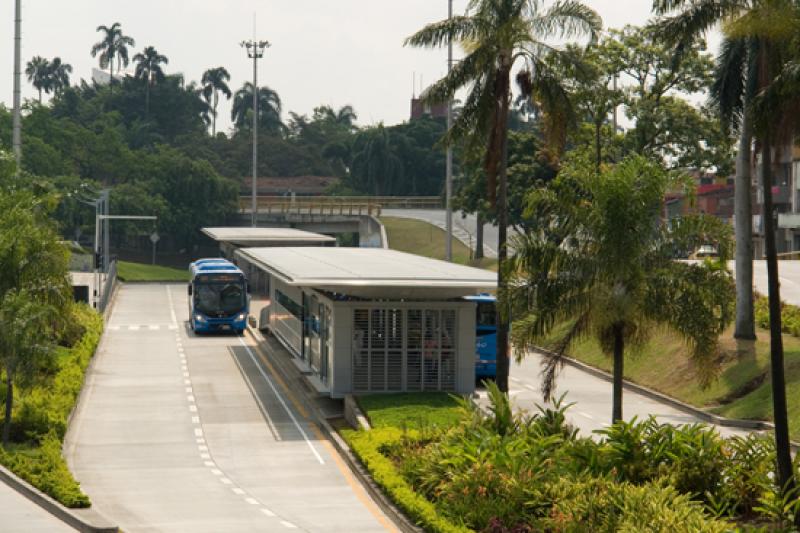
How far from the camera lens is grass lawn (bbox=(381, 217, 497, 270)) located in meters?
96.5

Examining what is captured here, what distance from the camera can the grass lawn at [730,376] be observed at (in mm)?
36312

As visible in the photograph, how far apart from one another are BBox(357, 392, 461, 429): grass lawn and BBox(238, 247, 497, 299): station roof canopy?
8.78 ft

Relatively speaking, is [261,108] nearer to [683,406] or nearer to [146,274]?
[146,274]

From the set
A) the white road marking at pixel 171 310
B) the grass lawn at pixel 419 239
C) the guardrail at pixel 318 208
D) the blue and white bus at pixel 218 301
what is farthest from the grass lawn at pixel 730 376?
the guardrail at pixel 318 208

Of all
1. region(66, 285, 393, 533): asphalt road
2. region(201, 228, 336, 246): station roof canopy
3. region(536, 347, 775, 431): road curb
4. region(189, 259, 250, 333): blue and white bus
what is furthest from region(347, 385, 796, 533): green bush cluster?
region(201, 228, 336, 246): station roof canopy

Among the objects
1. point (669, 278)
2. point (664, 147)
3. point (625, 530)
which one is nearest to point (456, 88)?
point (669, 278)

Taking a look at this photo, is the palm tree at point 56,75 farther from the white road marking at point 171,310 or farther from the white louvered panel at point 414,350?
the white louvered panel at point 414,350

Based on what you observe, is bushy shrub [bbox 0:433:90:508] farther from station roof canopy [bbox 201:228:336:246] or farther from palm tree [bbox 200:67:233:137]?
palm tree [bbox 200:67:233:137]

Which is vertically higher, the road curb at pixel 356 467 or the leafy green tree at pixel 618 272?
the leafy green tree at pixel 618 272

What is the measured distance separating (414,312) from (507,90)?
645 centimetres

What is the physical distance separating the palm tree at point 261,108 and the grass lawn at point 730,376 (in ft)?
482

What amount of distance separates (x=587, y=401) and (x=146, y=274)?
62954 millimetres

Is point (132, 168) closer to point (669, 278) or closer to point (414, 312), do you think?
point (414, 312)

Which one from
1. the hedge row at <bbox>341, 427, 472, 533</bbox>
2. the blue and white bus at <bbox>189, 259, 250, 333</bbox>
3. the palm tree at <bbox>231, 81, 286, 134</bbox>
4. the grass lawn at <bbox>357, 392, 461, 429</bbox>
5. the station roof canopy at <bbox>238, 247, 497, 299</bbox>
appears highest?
the palm tree at <bbox>231, 81, 286, 134</bbox>
